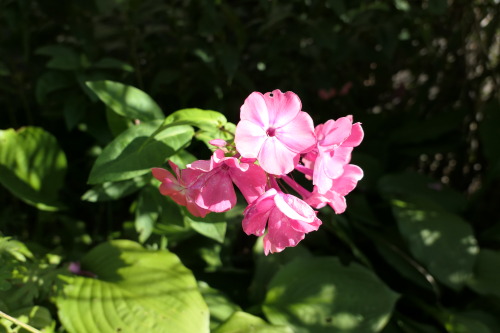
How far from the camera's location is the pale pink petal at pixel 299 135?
0.90 metres

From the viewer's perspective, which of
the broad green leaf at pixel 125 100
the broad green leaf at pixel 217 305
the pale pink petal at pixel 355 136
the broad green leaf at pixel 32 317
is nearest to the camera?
the pale pink petal at pixel 355 136

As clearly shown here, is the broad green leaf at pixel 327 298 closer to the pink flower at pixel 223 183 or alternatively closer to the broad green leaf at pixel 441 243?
the broad green leaf at pixel 441 243

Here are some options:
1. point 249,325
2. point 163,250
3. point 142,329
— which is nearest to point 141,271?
point 163,250

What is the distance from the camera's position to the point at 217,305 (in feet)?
4.91

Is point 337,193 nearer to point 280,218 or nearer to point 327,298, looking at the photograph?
point 280,218

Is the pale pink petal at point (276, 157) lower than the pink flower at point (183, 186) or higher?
higher

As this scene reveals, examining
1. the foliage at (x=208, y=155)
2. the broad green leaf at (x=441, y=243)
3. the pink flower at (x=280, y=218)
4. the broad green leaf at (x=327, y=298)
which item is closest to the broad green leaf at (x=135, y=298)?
the foliage at (x=208, y=155)

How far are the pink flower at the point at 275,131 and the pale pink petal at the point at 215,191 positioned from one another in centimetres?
9

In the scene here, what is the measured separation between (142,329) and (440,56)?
72.8 inches

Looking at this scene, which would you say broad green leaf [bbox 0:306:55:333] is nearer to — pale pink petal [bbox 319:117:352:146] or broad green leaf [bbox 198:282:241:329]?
broad green leaf [bbox 198:282:241:329]

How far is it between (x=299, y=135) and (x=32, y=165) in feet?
3.49

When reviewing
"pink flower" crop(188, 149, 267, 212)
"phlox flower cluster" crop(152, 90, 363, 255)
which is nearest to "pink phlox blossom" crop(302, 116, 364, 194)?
"phlox flower cluster" crop(152, 90, 363, 255)

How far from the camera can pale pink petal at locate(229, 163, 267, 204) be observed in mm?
927

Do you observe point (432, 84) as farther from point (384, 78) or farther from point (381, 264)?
point (381, 264)
